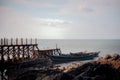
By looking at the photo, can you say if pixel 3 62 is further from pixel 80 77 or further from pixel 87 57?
pixel 87 57

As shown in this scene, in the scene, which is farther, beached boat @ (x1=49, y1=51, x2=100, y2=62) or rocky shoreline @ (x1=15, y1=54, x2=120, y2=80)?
beached boat @ (x1=49, y1=51, x2=100, y2=62)

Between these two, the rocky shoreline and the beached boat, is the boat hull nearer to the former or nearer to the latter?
the beached boat

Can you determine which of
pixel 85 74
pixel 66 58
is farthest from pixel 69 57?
pixel 85 74

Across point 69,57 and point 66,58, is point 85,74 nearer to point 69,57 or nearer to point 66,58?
point 66,58

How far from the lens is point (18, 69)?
41969mm

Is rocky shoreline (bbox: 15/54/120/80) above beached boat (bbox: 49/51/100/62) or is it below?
above

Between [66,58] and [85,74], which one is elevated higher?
[85,74]

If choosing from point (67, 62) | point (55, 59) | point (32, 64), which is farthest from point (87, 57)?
point (32, 64)

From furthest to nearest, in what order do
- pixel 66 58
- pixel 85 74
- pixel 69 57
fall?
pixel 69 57 < pixel 66 58 < pixel 85 74

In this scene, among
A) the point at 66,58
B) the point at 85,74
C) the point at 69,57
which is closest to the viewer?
the point at 85,74

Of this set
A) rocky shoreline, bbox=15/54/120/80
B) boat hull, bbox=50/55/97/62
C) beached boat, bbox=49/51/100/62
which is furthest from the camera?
beached boat, bbox=49/51/100/62

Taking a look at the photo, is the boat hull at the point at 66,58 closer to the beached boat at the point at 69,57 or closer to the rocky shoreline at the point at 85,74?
the beached boat at the point at 69,57

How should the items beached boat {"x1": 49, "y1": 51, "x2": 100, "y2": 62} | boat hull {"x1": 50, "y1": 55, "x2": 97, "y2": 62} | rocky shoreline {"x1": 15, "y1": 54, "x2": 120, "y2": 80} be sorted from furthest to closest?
1. beached boat {"x1": 49, "y1": 51, "x2": 100, "y2": 62}
2. boat hull {"x1": 50, "y1": 55, "x2": 97, "y2": 62}
3. rocky shoreline {"x1": 15, "y1": 54, "x2": 120, "y2": 80}

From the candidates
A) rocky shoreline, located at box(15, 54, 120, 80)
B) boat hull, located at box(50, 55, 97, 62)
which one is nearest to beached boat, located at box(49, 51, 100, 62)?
boat hull, located at box(50, 55, 97, 62)
